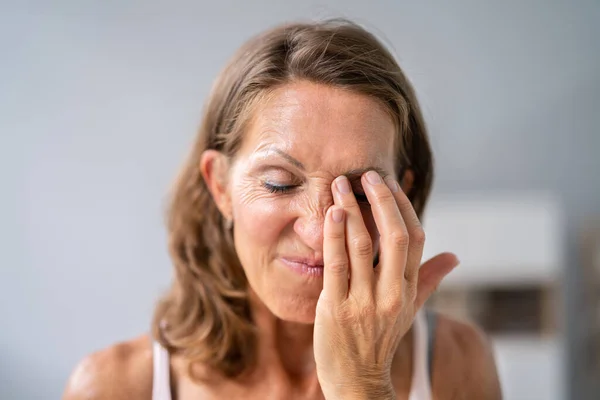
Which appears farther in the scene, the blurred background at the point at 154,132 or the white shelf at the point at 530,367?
the blurred background at the point at 154,132

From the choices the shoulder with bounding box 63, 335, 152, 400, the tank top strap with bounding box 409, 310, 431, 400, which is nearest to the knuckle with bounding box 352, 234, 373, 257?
the tank top strap with bounding box 409, 310, 431, 400

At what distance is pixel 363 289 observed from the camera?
0.93m

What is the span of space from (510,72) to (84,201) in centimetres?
248

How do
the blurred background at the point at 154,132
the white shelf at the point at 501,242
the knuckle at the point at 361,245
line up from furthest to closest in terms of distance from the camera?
1. the blurred background at the point at 154,132
2. the white shelf at the point at 501,242
3. the knuckle at the point at 361,245

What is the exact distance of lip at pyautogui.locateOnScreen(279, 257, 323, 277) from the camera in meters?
0.99

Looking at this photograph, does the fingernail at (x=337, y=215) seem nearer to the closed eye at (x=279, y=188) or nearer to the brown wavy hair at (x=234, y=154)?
the closed eye at (x=279, y=188)

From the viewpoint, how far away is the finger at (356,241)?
0.92 meters

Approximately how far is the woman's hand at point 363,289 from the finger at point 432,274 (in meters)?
0.11

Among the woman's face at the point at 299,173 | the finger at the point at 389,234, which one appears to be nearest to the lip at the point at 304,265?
the woman's face at the point at 299,173

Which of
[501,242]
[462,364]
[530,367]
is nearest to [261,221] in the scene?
[462,364]

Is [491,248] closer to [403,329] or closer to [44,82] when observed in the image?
[403,329]

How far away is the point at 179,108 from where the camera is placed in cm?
343

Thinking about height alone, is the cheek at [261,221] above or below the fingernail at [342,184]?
below

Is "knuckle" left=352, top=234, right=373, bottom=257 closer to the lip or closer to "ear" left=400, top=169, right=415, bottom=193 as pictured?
the lip
